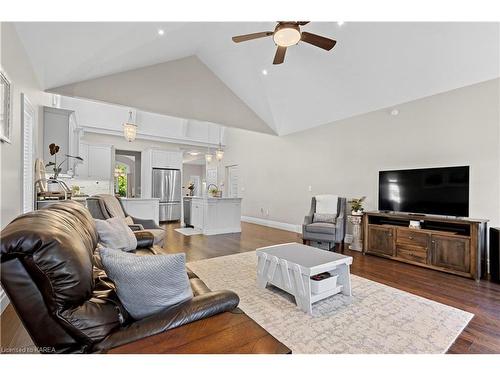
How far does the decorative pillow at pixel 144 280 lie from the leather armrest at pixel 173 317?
0.05m

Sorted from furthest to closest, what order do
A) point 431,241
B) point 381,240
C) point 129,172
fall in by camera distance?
point 129,172 → point 381,240 → point 431,241

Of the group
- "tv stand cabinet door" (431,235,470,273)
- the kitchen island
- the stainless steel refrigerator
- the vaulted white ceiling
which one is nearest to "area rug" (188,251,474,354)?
"tv stand cabinet door" (431,235,470,273)

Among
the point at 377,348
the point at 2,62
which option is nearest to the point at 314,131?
the point at 377,348

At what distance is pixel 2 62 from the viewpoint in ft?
6.54

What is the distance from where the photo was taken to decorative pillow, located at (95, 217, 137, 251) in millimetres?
2121

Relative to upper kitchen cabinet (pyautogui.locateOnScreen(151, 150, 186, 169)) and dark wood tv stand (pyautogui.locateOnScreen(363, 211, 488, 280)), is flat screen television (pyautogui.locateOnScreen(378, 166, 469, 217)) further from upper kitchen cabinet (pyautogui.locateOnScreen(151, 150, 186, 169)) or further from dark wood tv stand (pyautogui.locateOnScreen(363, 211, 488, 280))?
upper kitchen cabinet (pyautogui.locateOnScreen(151, 150, 186, 169))

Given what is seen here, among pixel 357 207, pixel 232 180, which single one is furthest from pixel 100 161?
pixel 357 207

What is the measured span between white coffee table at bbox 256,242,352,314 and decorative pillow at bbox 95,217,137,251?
134 centimetres

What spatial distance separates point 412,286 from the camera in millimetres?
2803

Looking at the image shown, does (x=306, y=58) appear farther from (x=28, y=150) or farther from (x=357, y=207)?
(x=28, y=150)

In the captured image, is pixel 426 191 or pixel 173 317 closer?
pixel 173 317

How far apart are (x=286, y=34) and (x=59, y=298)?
2.79 meters

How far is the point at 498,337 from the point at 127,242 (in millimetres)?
3192
